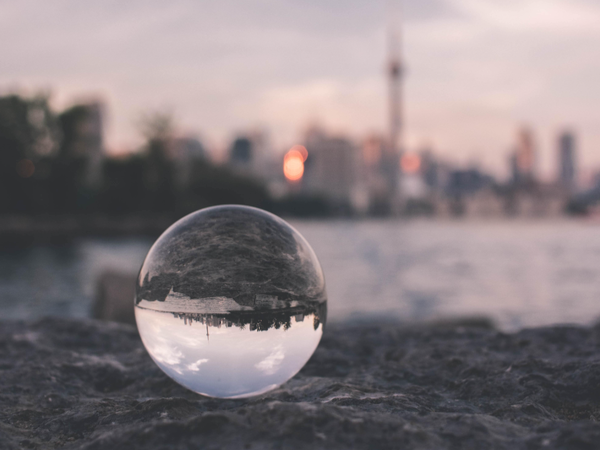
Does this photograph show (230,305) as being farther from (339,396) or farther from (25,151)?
(25,151)

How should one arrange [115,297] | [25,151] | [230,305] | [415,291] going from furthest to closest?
[25,151]
[415,291]
[115,297]
[230,305]

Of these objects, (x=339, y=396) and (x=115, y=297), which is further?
(x=115, y=297)

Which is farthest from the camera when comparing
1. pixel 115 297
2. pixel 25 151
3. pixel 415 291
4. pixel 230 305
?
pixel 25 151

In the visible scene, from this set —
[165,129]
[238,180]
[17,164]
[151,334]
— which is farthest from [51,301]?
[238,180]

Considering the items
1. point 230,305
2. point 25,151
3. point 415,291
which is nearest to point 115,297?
point 230,305

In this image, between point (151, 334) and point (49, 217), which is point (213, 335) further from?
point (49, 217)
